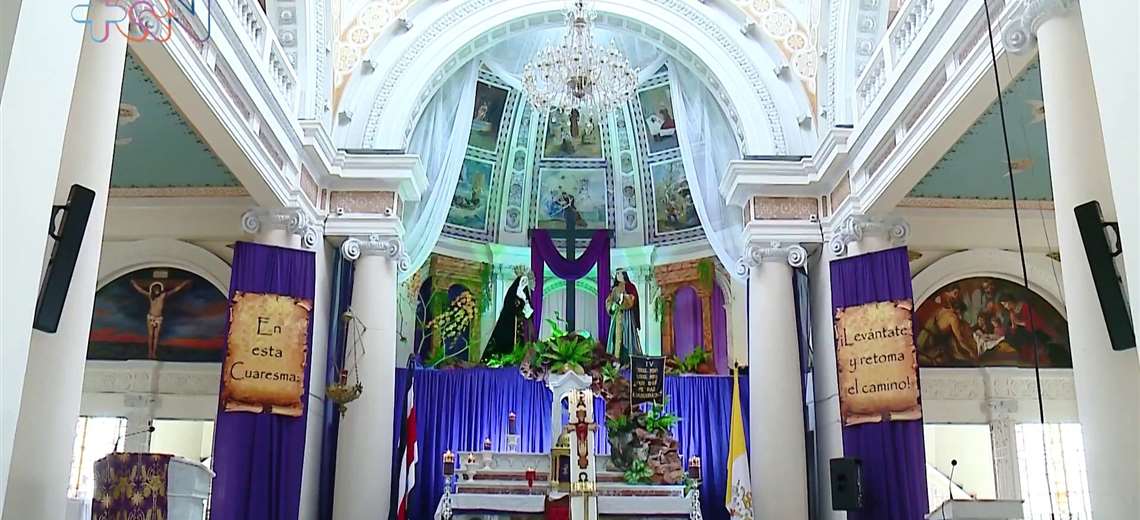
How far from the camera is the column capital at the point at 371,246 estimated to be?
12.2 m

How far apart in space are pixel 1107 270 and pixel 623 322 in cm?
979

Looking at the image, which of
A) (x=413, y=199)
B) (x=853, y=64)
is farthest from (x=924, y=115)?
(x=413, y=199)

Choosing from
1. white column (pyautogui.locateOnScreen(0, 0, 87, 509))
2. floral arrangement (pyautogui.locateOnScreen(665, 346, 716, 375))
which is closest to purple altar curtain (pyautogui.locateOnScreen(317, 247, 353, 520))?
floral arrangement (pyautogui.locateOnScreen(665, 346, 716, 375))

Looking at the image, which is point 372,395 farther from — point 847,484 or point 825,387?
point 847,484

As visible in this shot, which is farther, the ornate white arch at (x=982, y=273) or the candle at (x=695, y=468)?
the candle at (x=695, y=468)

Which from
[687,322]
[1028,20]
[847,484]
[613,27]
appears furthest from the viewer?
[687,322]

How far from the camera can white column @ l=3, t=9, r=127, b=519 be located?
505 centimetres

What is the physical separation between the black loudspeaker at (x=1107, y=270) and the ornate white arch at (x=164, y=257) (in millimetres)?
9588

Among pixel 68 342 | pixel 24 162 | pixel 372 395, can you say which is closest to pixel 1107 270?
pixel 24 162

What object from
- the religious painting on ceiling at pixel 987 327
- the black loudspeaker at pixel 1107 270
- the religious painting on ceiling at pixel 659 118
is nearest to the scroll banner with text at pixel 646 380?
the religious painting on ceiling at pixel 987 327

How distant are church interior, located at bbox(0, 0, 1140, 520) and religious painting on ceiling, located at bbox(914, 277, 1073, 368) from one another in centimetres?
3

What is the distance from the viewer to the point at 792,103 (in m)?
12.6

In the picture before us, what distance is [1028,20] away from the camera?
6.70 m

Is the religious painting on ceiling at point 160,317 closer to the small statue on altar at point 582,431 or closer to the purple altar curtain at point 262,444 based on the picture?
the purple altar curtain at point 262,444
